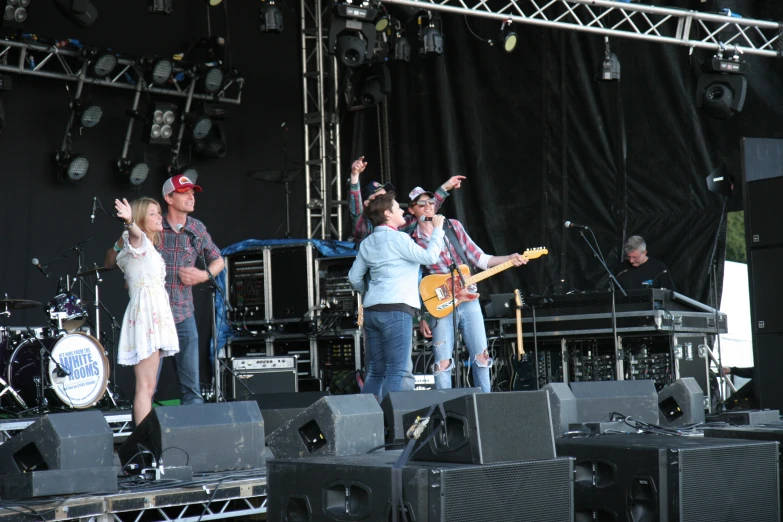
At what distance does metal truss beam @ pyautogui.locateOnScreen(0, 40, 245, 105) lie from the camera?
9445 mm

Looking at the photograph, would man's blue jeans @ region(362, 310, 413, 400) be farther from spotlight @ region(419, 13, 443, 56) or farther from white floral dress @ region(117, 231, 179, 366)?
spotlight @ region(419, 13, 443, 56)

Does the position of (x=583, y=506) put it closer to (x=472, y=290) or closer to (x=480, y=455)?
(x=480, y=455)

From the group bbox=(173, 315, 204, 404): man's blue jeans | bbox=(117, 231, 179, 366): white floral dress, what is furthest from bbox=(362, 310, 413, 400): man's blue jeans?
bbox=(117, 231, 179, 366): white floral dress

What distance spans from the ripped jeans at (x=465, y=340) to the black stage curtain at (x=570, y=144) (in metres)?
3.54

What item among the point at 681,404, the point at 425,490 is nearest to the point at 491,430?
the point at 425,490

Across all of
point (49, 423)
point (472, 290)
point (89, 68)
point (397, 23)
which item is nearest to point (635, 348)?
point (472, 290)

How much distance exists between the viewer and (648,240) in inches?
367

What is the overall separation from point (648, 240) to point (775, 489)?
245 inches

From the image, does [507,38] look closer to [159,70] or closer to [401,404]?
[159,70]

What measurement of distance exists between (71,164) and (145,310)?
521 centimetres

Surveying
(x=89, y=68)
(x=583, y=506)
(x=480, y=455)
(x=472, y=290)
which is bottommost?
(x=583, y=506)

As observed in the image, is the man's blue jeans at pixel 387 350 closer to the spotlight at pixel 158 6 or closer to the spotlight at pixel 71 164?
the spotlight at pixel 158 6

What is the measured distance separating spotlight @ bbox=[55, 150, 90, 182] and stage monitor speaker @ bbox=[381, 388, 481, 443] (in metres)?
6.44

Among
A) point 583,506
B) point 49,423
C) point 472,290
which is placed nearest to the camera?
point 583,506
